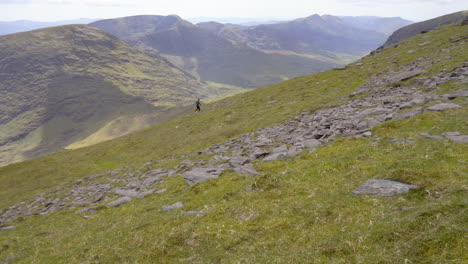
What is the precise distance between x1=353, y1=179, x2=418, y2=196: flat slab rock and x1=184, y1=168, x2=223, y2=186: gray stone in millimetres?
13370

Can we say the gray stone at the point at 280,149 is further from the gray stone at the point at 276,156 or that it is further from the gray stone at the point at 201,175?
the gray stone at the point at 201,175

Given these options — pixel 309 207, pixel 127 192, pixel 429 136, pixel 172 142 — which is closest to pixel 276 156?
pixel 309 207

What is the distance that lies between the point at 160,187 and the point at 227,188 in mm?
10356

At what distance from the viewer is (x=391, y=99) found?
3744 cm

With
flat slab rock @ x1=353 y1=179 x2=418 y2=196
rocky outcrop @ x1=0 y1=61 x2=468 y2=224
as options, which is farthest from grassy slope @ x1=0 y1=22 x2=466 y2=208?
flat slab rock @ x1=353 y1=179 x2=418 y2=196

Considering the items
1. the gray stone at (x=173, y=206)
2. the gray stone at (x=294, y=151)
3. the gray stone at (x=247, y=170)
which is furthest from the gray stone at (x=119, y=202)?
the gray stone at (x=294, y=151)

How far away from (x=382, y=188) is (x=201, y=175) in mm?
16278

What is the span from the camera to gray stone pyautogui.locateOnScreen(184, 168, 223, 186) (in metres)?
26.6

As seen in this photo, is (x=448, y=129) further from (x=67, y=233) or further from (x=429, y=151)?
(x=67, y=233)

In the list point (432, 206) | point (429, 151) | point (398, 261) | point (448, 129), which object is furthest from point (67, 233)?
point (448, 129)

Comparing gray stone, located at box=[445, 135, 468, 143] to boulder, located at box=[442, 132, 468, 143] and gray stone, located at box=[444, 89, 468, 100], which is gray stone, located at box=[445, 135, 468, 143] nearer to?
boulder, located at box=[442, 132, 468, 143]

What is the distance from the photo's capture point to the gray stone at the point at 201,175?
2655 cm

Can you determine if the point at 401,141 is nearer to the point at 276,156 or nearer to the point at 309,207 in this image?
the point at 276,156

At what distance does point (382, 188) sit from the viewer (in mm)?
15820
